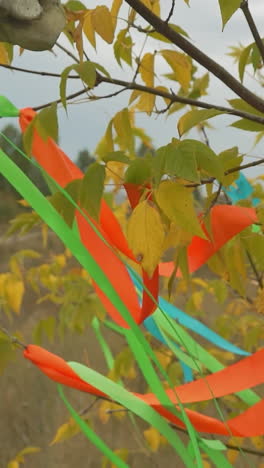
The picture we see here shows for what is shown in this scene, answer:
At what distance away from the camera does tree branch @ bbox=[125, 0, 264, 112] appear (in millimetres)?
522

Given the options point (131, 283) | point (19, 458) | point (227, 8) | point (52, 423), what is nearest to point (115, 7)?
point (227, 8)

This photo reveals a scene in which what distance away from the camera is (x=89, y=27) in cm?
55

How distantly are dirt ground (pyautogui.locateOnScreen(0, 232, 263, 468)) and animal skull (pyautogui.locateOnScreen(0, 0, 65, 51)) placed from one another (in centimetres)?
146

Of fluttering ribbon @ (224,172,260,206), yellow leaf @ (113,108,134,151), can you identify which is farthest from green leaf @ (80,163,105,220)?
fluttering ribbon @ (224,172,260,206)

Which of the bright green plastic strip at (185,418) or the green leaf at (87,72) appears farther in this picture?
the bright green plastic strip at (185,418)

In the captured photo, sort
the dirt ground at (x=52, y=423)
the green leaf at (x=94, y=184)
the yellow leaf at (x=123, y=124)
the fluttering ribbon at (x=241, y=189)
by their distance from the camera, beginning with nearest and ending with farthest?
the green leaf at (x=94, y=184), the yellow leaf at (x=123, y=124), the fluttering ribbon at (x=241, y=189), the dirt ground at (x=52, y=423)

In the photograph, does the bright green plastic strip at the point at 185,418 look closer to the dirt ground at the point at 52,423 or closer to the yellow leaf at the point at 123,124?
the yellow leaf at the point at 123,124

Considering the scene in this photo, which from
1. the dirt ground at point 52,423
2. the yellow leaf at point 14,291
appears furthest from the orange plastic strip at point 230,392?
the dirt ground at point 52,423

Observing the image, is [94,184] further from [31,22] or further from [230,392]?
[230,392]

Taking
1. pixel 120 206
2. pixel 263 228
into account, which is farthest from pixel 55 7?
pixel 120 206

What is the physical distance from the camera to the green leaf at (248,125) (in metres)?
0.58

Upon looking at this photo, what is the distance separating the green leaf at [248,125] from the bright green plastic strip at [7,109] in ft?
0.76

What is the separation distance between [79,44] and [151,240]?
0.17m

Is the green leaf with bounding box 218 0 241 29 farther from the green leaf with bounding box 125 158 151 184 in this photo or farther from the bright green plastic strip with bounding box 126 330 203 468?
the bright green plastic strip with bounding box 126 330 203 468
